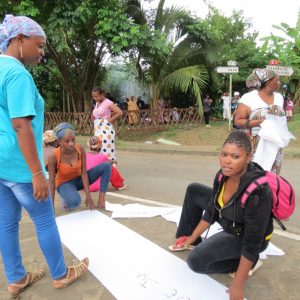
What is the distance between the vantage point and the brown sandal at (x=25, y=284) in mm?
2514

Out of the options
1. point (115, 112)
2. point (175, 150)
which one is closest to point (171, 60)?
point (175, 150)

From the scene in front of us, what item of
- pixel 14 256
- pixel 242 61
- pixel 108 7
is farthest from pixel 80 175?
pixel 242 61

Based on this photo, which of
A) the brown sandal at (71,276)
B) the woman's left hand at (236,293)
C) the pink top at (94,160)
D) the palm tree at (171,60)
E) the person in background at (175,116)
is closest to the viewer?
the woman's left hand at (236,293)

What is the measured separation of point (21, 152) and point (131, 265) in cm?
132

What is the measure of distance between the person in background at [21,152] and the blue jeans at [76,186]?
5.22 ft

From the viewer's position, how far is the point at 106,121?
6.03 meters

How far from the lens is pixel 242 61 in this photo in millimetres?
21000

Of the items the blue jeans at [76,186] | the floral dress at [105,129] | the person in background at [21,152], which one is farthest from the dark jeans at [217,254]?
the floral dress at [105,129]

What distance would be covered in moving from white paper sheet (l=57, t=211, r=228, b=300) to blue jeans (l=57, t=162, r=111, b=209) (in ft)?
1.07

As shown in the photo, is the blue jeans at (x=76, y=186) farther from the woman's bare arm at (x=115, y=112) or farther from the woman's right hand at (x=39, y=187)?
the woman's right hand at (x=39, y=187)

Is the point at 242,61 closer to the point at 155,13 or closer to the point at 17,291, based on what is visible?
the point at 155,13

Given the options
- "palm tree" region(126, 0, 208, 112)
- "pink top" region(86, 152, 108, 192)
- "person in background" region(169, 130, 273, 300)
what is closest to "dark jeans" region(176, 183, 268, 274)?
"person in background" region(169, 130, 273, 300)

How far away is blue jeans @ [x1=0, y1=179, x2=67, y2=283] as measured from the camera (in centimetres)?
233

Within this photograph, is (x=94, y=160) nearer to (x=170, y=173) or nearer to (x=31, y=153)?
(x=170, y=173)
